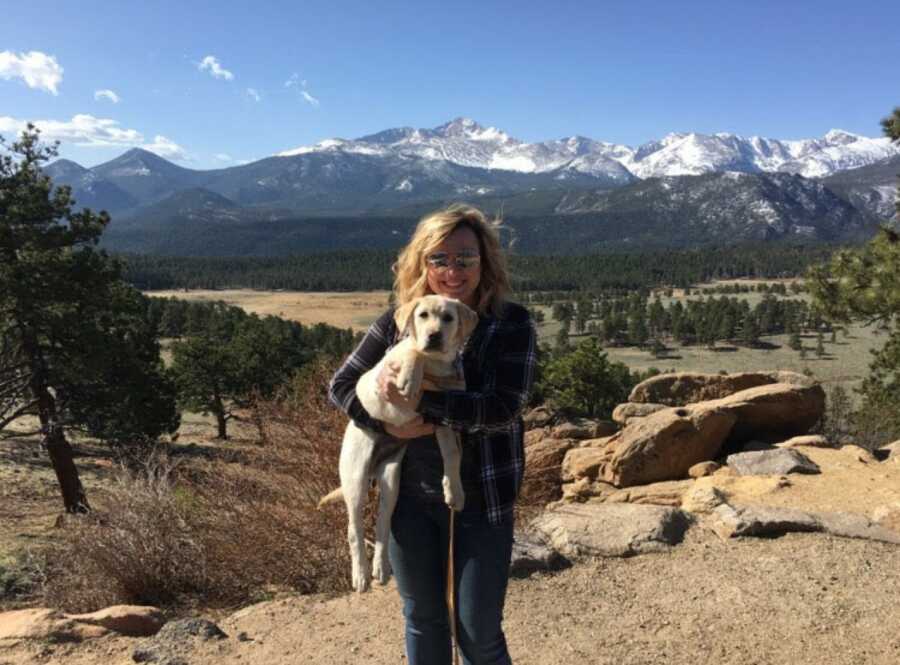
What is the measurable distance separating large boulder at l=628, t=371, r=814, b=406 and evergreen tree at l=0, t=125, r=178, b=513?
1321 cm

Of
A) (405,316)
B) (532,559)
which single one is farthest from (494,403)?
(532,559)

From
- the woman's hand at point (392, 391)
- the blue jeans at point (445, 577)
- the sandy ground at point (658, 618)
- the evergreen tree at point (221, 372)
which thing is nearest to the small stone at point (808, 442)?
the sandy ground at point (658, 618)

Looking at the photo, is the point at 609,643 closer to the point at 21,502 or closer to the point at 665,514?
the point at 665,514

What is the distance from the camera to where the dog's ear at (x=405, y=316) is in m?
3.04

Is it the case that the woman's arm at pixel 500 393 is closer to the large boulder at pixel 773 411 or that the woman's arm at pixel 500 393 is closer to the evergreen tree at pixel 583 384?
the large boulder at pixel 773 411

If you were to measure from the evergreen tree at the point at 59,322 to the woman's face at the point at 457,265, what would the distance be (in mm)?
16186

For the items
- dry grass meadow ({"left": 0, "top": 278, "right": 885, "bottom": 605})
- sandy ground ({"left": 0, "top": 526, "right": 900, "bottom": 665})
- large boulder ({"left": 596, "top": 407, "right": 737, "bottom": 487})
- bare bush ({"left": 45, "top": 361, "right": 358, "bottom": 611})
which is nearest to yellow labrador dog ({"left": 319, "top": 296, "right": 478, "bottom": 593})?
sandy ground ({"left": 0, "top": 526, "right": 900, "bottom": 665})

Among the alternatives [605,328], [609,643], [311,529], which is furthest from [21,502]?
[605,328]

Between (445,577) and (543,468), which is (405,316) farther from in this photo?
(543,468)

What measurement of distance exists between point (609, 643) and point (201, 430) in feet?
127

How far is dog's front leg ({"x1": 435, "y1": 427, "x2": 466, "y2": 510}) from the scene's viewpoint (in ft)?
9.20

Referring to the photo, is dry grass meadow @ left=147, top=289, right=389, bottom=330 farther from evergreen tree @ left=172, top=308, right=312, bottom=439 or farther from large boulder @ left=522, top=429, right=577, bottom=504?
large boulder @ left=522, top=429, right=577, bottom=504

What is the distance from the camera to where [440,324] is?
9.45ft

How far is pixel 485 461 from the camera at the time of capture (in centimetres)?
289
